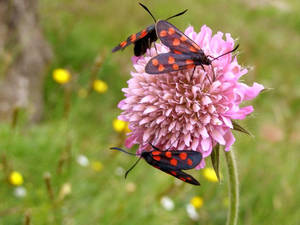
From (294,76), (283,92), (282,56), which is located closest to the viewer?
(283,92)

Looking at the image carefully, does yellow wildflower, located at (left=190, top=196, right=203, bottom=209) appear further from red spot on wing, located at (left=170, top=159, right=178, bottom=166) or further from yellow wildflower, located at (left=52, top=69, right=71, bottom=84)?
red spot on wing, located at (left=170, top=159, right=178, bottom=166)

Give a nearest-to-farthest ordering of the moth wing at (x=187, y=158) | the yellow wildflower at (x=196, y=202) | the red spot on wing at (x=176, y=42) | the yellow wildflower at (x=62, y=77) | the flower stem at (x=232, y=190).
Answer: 1. the moth wing at (x=187, y=158)
2. the red spot on wing at (x=176, y=42)
3. the flower stem at (x=232, y=190)
4. the yellow wildflower at (x=196, y=202)
5. the yellow wildflower at (x=62, y=77)

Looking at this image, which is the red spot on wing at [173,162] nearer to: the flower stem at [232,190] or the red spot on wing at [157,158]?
the red spot on wing at [157,158]

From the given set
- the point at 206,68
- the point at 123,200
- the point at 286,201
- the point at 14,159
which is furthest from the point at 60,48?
the point at 206,68

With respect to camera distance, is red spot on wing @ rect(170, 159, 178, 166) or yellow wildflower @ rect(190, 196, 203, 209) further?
yellow wildflower @ rect(190, 196, 203, 209)

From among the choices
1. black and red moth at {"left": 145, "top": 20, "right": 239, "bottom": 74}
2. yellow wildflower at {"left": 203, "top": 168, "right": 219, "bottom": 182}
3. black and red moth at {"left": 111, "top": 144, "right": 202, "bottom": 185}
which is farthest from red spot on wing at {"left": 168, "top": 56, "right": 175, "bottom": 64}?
yellow wildflower at {"left": 203, "top": 168, "right": 219, "bottom": 182}

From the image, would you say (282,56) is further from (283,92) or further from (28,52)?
(28,52)

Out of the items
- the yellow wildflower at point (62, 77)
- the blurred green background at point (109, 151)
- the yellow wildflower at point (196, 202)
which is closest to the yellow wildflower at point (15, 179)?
the blurred green background at point (109, 151)
